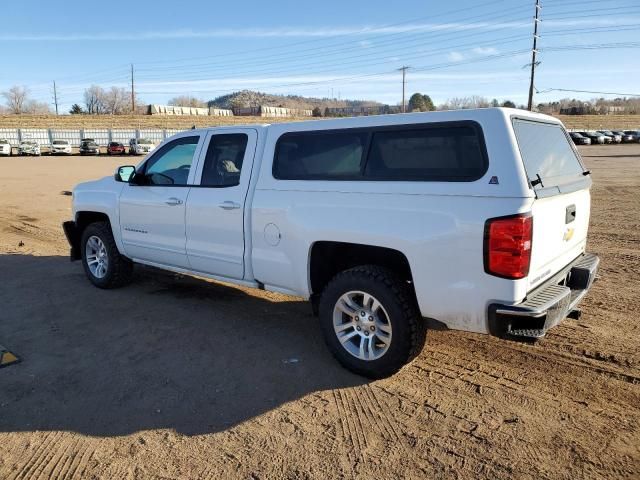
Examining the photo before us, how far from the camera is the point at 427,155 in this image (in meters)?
3.66

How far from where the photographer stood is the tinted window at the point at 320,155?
4062 millimetres

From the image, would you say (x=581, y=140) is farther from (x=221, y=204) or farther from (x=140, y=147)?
(x=221, y=204)

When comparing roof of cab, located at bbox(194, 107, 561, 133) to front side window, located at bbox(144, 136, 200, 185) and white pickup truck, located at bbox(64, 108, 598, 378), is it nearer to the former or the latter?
white pickup truck, located at bbox(64, 108, 598, 378)

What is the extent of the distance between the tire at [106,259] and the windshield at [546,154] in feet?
15.9

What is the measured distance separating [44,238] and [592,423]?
9.66 m

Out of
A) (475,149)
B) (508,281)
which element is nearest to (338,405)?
(508,281)

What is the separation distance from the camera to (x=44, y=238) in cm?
974

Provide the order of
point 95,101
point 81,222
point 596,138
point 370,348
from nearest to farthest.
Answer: point 370,348, point 81,222, point 596,138, point 95,101

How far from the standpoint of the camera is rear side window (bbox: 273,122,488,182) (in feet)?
11.4

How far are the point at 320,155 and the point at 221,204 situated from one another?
1189 millimetres

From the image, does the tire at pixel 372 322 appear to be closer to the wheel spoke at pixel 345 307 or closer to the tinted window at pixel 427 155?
the wheel spoke at pixel 345 307

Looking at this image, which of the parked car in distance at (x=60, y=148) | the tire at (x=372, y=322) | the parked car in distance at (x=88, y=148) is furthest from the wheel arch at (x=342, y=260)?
the parked car in distance at (x=60, y=148)

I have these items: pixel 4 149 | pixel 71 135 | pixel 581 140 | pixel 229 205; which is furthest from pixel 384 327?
pixel 581 140

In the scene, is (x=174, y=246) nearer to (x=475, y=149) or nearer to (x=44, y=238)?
(x=475, y=149)
